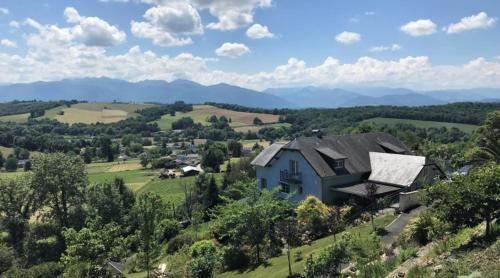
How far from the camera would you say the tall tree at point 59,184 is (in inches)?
1795

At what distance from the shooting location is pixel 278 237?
90.2 ft

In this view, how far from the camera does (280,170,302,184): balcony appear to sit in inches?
1545

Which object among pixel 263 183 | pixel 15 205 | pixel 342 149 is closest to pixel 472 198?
pixel 342 149

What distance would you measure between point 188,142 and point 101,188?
141 meters

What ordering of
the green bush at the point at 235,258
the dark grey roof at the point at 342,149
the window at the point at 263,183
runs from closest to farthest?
1. the green bush at the point at 235,258
2. the dark grey roof at the point at 342,149
3. the window at the point at 263,183

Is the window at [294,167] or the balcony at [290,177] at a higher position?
the window at [294,167]

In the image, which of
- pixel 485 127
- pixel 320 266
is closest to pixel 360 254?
pixel 320 266

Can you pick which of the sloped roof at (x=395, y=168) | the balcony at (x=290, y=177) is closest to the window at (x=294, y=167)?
the balcony at (x=290, y=177)

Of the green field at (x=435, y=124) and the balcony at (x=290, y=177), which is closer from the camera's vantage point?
the balcony at (x=290, y=177)

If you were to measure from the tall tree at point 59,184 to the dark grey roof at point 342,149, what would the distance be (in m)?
23.3

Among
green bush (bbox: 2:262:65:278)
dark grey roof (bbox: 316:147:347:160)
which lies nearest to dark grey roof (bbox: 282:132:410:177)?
dark grey roof (bbox: 316:147:347:160)

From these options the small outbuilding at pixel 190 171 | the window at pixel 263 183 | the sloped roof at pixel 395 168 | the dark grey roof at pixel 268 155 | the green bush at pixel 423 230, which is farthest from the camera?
the small outbuilding at pixel 190 171

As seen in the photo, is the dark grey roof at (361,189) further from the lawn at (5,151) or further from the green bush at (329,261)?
the lawn at (5,151)

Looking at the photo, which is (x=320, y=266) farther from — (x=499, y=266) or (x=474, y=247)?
(x=499, y=266)
